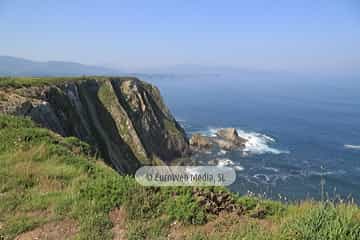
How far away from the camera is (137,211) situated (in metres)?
5.50

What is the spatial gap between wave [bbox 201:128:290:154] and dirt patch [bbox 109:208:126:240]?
221ft

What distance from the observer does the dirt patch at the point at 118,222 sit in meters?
4.93

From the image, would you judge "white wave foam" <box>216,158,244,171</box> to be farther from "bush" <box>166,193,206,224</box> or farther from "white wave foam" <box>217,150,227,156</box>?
"bush" <box>166,193,206,224</box>

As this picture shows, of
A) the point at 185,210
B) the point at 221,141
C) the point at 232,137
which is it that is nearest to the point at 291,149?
the point at 232,137

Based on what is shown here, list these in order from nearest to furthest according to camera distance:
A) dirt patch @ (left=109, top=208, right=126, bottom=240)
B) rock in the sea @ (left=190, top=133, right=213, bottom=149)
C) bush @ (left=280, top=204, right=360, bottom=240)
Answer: bush @ (left=280, top=204, right=360, bottom=240)
dirt patch @ (left=109, top=208, right=126, bottom=240)
rock in the sea @ (left=190, top=133, right=213, bottom=149)

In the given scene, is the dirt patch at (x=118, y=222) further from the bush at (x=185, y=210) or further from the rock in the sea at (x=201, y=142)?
the rock in the sea at (x=201, y=142)

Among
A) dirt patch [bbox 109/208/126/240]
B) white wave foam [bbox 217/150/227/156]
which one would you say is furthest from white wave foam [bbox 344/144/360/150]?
dirt patch [bbox 109/208/126/240]

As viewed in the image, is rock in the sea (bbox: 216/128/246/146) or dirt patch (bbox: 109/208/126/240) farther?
rock in the sea (bbox: 216/128/246/146)

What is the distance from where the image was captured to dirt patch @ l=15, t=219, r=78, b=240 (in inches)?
195

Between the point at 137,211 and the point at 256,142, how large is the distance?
75640 mm

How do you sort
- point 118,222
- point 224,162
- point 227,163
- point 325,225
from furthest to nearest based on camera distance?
point 224,162
point 227,163
point 118,222
point 325,225

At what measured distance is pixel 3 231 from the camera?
4.99m

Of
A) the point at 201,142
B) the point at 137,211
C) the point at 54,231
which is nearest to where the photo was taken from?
the point at 54,231

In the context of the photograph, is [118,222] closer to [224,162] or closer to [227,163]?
[227,163]
